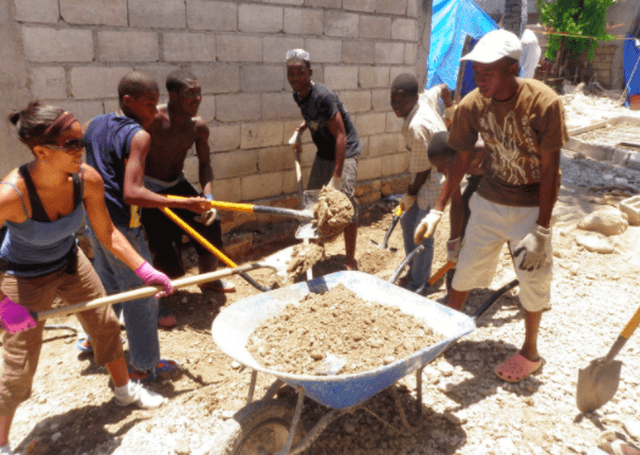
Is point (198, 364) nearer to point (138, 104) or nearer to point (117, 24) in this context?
point (138, 104)

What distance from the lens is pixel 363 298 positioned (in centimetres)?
300

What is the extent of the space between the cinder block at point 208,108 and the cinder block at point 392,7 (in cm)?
258

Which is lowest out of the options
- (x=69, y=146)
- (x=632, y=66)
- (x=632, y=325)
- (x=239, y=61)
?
(x=632, y=325)

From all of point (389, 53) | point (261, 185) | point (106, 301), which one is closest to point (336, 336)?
point (106, 301)

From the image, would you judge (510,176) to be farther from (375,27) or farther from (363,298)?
(375,27)

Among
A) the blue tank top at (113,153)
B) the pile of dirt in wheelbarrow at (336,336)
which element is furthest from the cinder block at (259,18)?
the pile of dirt in wheelbarrow at (336,336)

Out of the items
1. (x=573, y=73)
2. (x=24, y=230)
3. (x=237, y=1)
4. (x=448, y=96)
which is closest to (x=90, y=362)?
(x=24, y=230)

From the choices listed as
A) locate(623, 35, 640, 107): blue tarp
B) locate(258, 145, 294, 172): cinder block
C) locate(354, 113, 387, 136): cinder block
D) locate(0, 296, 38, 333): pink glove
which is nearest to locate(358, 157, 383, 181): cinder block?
locate(354, 113, 387, 136): cinder block

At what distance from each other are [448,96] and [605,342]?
136 inches

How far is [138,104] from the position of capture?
9.70 ft

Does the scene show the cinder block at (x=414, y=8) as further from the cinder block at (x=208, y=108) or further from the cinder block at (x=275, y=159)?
the cinder block at (x=208, y=108)

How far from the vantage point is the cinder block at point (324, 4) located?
17.2ft

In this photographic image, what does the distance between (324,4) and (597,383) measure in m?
4.60

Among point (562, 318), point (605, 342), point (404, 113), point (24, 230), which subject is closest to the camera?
point (24, 230)
